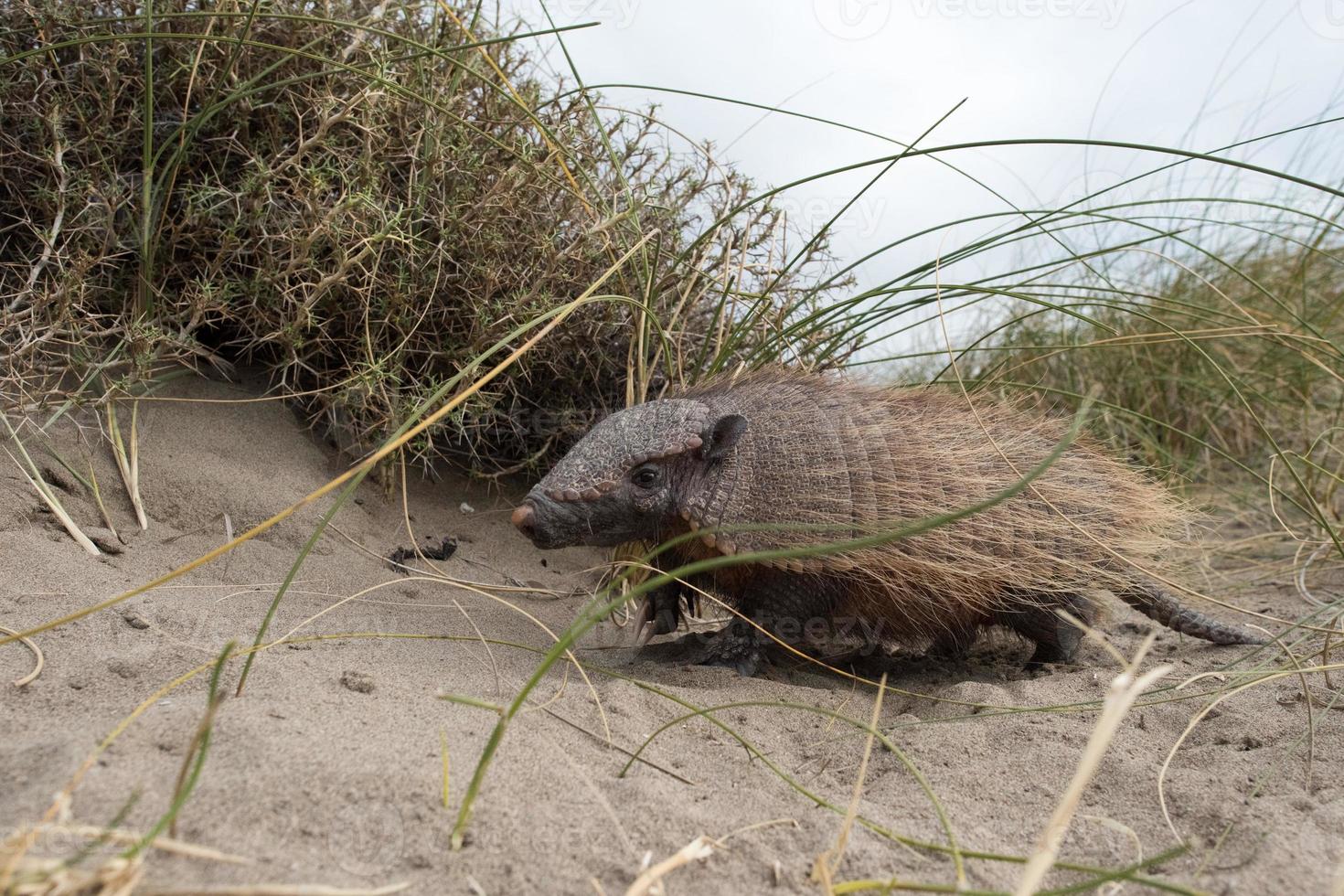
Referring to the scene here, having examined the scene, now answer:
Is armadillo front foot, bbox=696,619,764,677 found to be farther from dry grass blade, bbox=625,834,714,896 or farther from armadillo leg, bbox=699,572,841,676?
dry grass blade, bbox=625,834,714,896

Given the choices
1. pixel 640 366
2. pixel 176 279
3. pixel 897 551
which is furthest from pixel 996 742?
pixel 176 279

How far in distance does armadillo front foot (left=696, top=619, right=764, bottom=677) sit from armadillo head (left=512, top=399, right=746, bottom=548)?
1.48ft

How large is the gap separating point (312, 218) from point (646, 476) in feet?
→ 5.55

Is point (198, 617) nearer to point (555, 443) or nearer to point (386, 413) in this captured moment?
point (386, 413)

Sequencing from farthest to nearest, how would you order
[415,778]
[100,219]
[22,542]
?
Result: 1. [100,219]
2. [22,542]
3. [415,778]

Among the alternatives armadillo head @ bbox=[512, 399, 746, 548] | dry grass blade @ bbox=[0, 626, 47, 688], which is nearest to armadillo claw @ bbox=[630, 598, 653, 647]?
armadillo head @ bbox=[512, 399, 746, 548]

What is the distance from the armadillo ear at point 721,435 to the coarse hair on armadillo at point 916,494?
0.14 ft

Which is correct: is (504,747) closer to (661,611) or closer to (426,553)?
(661,611)

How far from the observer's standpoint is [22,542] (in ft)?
9.55

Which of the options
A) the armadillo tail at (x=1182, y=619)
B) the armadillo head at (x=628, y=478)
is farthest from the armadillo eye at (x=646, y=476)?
the armadillo tail at (x=1182, y=619)

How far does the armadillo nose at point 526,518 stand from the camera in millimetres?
3008

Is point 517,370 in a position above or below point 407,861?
above

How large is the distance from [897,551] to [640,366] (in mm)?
1397

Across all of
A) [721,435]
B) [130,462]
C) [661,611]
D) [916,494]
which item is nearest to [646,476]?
[721,435]
